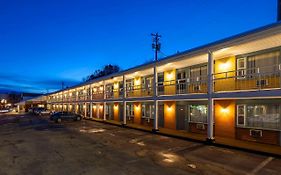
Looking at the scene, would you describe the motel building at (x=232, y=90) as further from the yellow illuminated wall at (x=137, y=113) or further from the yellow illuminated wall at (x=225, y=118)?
the yellow illuminated wall at (x=137, y=113)

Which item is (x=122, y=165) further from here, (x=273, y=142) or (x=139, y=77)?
(x=139, y=77)

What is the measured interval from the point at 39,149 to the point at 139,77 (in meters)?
15.6

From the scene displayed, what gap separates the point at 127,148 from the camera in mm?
13312

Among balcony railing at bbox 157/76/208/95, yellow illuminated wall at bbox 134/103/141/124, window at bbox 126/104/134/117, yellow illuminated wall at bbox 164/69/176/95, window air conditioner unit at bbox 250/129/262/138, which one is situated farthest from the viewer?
window at bbox 126/104/134/117

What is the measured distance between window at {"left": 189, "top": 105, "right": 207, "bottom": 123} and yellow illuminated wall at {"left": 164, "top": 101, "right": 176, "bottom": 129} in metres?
2.01

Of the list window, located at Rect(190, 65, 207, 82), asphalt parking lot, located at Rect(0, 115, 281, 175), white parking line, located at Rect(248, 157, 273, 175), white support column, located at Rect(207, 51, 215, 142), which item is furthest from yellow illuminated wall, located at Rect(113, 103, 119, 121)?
white parking line, located at Rect(248, 157, 273, 175)

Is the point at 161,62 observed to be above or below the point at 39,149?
above

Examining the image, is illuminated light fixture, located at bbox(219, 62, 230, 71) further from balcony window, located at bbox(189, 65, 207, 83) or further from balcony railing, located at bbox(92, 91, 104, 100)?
balcony railing, located at bbox(92, 91, 104, 100)

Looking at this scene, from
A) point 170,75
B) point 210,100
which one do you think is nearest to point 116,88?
point 170,75

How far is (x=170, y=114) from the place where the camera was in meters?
21.7

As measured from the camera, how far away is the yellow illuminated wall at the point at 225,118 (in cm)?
1580

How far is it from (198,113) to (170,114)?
3429 mm

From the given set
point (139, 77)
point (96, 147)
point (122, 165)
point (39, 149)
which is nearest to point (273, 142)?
point (122, 165)

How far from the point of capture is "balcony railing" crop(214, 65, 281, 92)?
44.7 ft
